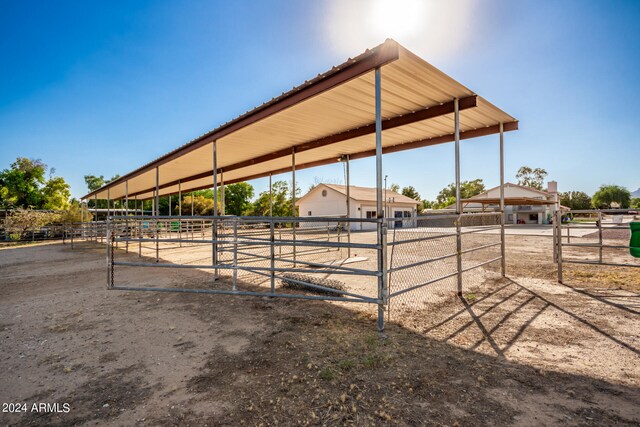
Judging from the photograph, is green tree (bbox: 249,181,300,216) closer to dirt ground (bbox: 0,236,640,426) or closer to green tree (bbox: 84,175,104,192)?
dirt ground (bbox: 0,236,640,426)

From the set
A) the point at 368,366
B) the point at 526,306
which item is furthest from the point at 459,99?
the point at 368,366

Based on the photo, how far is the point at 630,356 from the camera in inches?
103

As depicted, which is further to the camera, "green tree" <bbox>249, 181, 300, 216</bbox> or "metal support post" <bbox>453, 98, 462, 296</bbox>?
"green tree" <bbox>249, 181, 300, 216</bbox>

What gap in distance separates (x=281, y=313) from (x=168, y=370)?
168 cm

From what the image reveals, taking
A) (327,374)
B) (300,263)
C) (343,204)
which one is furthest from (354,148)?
(343,204)

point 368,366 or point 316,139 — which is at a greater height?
point 316,139

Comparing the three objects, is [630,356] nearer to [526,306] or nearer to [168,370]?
[526,306]

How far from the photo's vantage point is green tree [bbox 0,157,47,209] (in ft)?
88.8

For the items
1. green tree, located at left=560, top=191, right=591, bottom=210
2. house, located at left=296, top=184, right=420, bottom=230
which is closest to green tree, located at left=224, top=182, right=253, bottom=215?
house, located at left=296, top=184, right=420, bottom=230

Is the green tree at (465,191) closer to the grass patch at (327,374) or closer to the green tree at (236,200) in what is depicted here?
the green tree at (236,200)

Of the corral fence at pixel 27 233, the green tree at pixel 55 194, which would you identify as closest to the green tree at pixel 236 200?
the green tree at pixel 55 194

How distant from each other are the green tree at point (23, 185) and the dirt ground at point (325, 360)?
32898mm

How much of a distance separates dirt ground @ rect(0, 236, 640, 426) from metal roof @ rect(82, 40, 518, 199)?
10.0 ft

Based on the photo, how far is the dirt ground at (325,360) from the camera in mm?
1955
